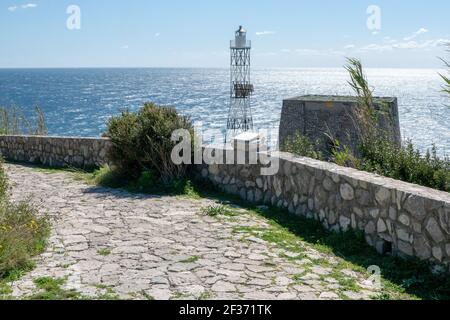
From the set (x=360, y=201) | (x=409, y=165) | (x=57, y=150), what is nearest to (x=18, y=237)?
(x=360, y=201)

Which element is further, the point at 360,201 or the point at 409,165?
the point at 409,165

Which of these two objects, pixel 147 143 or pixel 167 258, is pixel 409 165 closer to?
pixel 167 258

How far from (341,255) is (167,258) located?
208 centimetres

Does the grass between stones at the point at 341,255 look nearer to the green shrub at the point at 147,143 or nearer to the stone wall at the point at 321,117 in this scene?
the green shrub at the point at 147,143

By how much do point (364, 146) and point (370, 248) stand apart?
2.12 meters

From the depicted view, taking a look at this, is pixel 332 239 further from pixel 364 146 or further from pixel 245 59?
pixel 245 59

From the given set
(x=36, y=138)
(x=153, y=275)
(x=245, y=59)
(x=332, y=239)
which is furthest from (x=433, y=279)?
(x=245, y=59)

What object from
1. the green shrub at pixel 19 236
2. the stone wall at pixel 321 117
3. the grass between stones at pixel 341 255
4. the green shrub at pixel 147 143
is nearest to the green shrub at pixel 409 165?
the grass between stones at pixel 341 255

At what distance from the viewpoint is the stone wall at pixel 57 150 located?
39.3 ft

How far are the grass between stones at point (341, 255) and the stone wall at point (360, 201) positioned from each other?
0.44ft

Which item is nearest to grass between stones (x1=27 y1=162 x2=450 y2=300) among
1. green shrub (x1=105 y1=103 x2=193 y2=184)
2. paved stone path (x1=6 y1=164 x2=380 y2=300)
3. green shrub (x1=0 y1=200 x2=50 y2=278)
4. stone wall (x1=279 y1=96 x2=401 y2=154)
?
paved stone path (x1=6 y1=164 x2=380 y2=300)

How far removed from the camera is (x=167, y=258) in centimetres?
542

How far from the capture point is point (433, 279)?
475 centimetres

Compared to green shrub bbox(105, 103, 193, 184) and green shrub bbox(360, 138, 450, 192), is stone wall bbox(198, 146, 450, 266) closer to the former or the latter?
green shrub bbox(360, 138, 450, 192)
